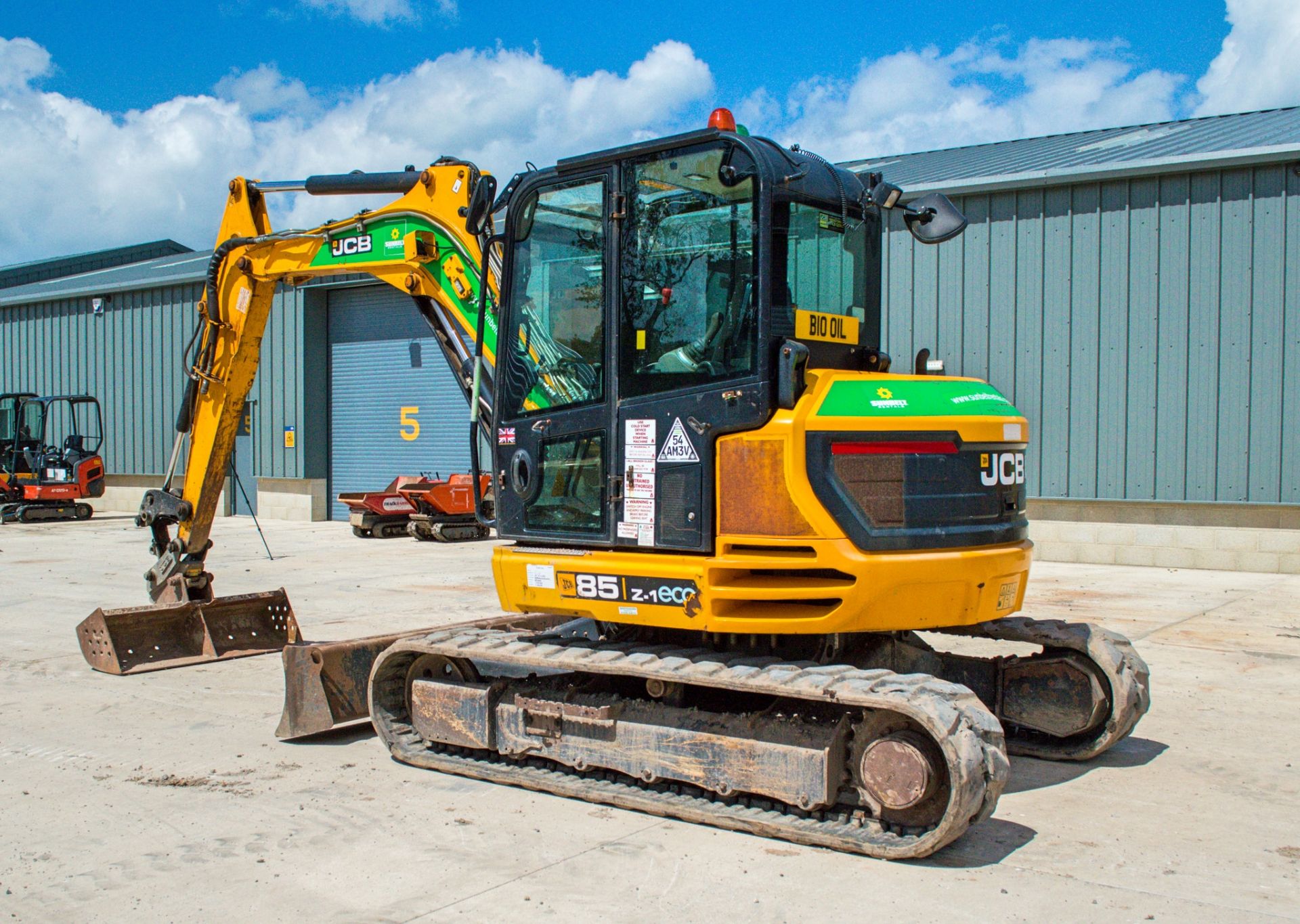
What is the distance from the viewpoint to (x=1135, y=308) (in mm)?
16547

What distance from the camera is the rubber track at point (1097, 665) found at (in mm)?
6367

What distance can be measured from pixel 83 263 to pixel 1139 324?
39621 millimetres

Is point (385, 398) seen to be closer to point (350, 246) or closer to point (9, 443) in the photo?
point (9, 443)

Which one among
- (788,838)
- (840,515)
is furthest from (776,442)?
(788,838)

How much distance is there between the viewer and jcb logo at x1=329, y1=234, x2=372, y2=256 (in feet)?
25.8

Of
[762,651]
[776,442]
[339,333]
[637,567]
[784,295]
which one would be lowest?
[762,651]

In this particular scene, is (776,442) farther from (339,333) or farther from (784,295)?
(339,333)

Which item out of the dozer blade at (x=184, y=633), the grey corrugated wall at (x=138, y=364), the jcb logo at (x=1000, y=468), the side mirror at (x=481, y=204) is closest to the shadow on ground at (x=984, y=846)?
the jcb logo at (x=1000, y=468)

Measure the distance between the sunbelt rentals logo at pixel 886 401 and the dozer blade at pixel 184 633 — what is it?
18.8 feet

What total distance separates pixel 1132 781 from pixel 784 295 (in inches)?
128

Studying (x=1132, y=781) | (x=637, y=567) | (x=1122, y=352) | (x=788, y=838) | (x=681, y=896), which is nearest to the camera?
(x=681, y=896)

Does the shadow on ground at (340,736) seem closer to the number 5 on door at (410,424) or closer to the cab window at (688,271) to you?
the cab window at (688,271)

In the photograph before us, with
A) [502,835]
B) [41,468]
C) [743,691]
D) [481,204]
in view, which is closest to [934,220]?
[481,204]

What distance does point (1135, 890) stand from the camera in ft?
15.6
